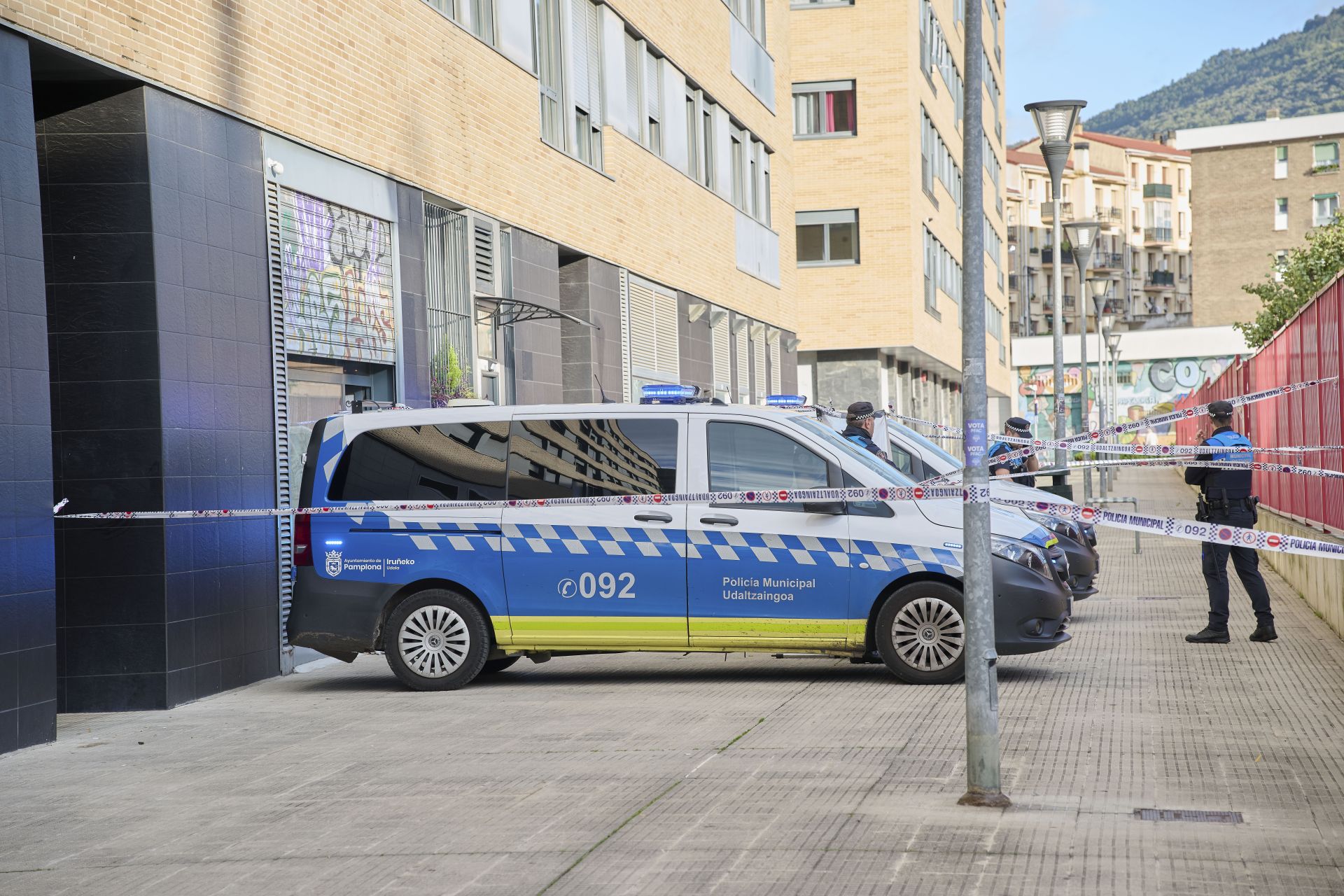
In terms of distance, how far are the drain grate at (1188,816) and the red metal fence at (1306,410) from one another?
22.6 ft

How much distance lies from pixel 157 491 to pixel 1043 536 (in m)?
5.81

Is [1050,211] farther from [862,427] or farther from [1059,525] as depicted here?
→ [862,427]

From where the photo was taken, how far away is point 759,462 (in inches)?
409

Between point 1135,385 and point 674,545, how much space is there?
274 feet

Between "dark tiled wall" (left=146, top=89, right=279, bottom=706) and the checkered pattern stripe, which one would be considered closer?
the checkered pattern stripe

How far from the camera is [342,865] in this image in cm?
589

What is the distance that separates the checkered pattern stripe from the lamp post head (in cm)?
1231

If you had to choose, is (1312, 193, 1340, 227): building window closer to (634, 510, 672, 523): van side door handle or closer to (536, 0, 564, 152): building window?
(536, 0, 564, 152): building window

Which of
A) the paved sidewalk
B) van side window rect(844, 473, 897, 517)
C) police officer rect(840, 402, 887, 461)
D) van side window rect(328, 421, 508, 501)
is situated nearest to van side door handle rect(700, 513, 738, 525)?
van side window rect(844, 473, 897, 517)

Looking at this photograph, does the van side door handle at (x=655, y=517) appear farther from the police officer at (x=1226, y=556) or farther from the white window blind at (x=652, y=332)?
the white window blind at (x=652, y=332)

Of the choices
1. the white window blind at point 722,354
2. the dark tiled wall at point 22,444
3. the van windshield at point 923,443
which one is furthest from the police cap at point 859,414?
the white window blind at point 722,354

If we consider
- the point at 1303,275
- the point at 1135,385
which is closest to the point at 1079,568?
the point at 1303,275

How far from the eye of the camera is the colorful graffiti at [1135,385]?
86.2 m

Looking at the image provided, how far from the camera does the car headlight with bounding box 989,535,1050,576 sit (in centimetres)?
1010
